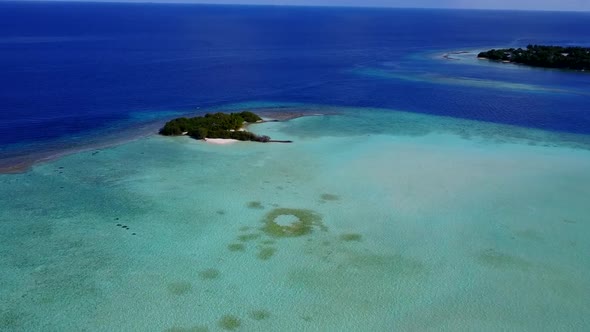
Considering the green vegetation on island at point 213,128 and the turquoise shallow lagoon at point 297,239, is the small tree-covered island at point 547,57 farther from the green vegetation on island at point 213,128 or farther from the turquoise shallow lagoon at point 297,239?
the green vegetation on island at point 213,128

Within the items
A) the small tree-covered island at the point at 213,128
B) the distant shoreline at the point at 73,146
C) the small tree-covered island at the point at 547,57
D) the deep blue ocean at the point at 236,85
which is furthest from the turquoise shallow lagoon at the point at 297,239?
the small tree-covered island at the point at 547,57

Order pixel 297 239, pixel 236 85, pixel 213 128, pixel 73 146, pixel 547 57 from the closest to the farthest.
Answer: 1. pixel 297 239
2. pixel 73 146
3. pixel 213 128
4. pixel 236 85
5. pixel 547 57

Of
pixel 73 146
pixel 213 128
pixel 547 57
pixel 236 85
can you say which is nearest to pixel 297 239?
pixel 213 128

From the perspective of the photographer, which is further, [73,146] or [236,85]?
[236,85]

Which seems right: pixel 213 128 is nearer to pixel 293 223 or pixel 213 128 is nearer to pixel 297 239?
pixel 293 223

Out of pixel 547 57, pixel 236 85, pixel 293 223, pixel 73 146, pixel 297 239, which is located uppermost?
pixel 547 57

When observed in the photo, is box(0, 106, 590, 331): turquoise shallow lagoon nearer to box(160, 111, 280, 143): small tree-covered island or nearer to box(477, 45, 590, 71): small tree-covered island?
box(160, 111, 280, 143): small tree-covered island

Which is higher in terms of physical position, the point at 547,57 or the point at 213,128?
the point at 547,57

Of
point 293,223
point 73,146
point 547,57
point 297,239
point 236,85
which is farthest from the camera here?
point 547,57

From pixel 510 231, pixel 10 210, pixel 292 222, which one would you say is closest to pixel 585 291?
pixel 510 231
